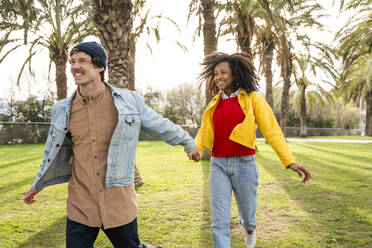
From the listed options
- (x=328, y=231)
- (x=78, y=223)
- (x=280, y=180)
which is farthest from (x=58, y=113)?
(x=280, y=180)

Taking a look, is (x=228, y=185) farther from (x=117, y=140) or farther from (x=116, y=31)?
(x=116, y=31)

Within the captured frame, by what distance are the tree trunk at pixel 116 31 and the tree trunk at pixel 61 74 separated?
38.9 feet

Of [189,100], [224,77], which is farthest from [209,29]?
[189,100]

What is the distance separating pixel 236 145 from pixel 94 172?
4.62 ft

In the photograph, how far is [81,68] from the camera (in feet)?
7.76

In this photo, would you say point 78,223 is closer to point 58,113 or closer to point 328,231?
point 58,113

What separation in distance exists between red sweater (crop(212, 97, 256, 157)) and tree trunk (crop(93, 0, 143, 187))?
13.8 ft

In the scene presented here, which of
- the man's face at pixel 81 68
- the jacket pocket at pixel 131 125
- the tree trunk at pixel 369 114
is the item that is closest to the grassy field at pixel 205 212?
the jacket pocket at pixel 131 125

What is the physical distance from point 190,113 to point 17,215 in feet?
120

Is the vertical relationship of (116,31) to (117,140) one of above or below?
above

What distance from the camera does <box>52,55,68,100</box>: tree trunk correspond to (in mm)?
17719

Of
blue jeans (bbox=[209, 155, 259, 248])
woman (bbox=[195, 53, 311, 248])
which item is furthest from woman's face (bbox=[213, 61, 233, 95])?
blue jeans (bbox=[209, 155, 259, 248])

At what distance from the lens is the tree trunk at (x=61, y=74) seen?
1772 cm

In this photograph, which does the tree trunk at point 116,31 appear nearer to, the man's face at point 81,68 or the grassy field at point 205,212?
the grassy field at point 205,212
